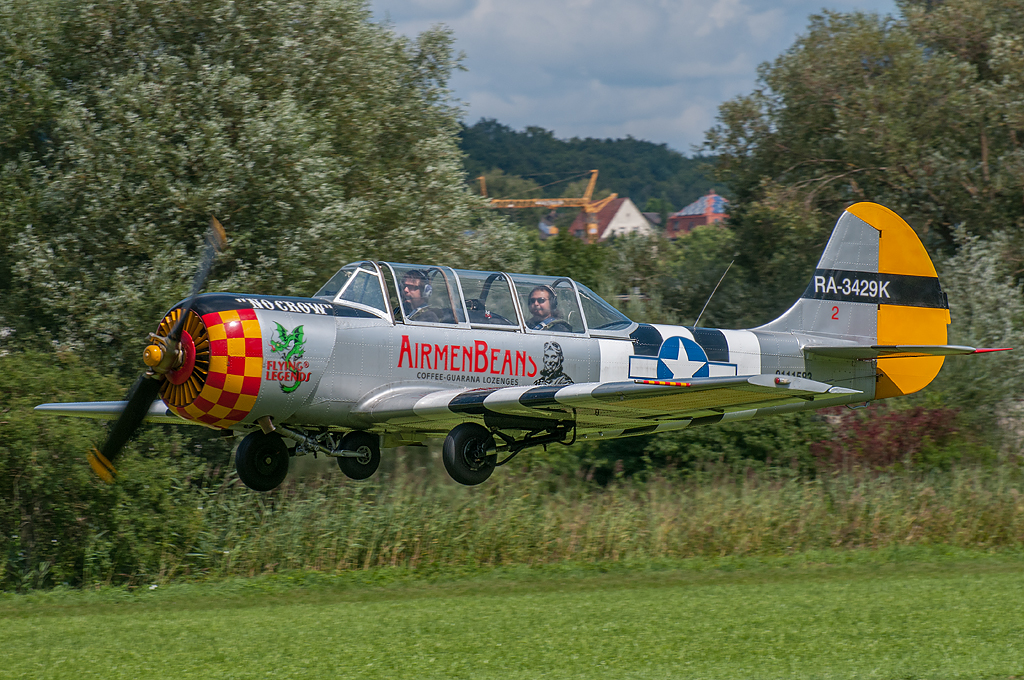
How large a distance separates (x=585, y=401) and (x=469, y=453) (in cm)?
107

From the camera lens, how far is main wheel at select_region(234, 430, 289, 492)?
320 inches

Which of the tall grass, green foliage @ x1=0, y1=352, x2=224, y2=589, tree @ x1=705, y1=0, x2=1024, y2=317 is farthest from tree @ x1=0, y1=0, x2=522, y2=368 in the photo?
tree @ x1=705, y1=0, x2=1024, y2=317

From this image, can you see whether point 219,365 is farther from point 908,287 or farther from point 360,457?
point 908,287

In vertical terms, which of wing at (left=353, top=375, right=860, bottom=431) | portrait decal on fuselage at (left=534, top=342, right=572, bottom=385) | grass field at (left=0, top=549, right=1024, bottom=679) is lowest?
grass field at (left=0, top=549, right=1024, bottom=679)

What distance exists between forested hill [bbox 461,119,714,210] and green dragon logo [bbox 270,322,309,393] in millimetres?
103023

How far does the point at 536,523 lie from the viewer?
1502cm

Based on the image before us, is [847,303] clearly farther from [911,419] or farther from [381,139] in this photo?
[381,139]

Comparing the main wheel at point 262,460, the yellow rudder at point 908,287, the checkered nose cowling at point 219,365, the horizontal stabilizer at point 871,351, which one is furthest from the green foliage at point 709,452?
the checkered nose cowling at point 219,365

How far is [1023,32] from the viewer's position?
73.9 feet

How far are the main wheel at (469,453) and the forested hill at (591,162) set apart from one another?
103m

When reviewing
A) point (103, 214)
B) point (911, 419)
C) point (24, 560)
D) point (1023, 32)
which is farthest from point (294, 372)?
point (1023, 32)

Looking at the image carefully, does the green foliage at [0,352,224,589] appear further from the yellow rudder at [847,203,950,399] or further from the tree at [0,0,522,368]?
the yellow rudder at [847,203,950,399]

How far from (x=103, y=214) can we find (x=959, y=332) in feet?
51.0

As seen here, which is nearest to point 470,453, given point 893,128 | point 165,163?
point 165,163
